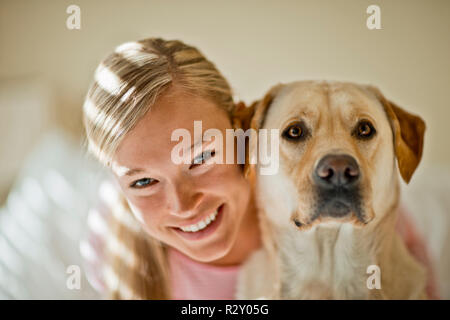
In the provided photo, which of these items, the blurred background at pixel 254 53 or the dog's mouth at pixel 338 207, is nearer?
the dog's mouth at pixel 338 207

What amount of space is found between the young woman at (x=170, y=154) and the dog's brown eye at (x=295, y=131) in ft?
0.75

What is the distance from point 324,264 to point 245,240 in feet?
1.16

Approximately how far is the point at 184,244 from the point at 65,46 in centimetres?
93

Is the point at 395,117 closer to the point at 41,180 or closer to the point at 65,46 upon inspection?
the point at 65,46

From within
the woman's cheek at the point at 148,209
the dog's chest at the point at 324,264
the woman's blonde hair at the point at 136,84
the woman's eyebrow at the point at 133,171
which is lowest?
the dog's chest at the point at 324,264

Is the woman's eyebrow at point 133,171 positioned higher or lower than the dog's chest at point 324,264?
higher

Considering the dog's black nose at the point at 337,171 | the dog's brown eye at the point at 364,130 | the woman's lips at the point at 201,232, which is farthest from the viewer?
the woman's lips at the point at 201,232

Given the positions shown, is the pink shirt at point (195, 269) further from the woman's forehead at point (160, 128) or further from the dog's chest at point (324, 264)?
the woman's forehead at point (160, 128)

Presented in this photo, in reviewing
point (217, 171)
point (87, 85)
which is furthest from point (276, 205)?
point (87, 85)

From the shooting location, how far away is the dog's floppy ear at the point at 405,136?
1.40 metres

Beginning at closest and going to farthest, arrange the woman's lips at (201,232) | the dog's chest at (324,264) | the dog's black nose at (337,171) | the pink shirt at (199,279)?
1. the dog's black nose at (337,171)
2. the dog's chest at (324,264)
3. the woman's lips at (201,232)
4. the pink shirt at (199,279)

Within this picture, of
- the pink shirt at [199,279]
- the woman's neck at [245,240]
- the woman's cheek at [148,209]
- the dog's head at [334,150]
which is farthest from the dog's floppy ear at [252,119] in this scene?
the pink shirt at [199,279]

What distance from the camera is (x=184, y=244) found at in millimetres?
1591

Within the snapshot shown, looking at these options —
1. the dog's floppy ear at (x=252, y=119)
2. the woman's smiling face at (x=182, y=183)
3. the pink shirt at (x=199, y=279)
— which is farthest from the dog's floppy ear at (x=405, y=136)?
the pink shirt at (x=199, y=279)
